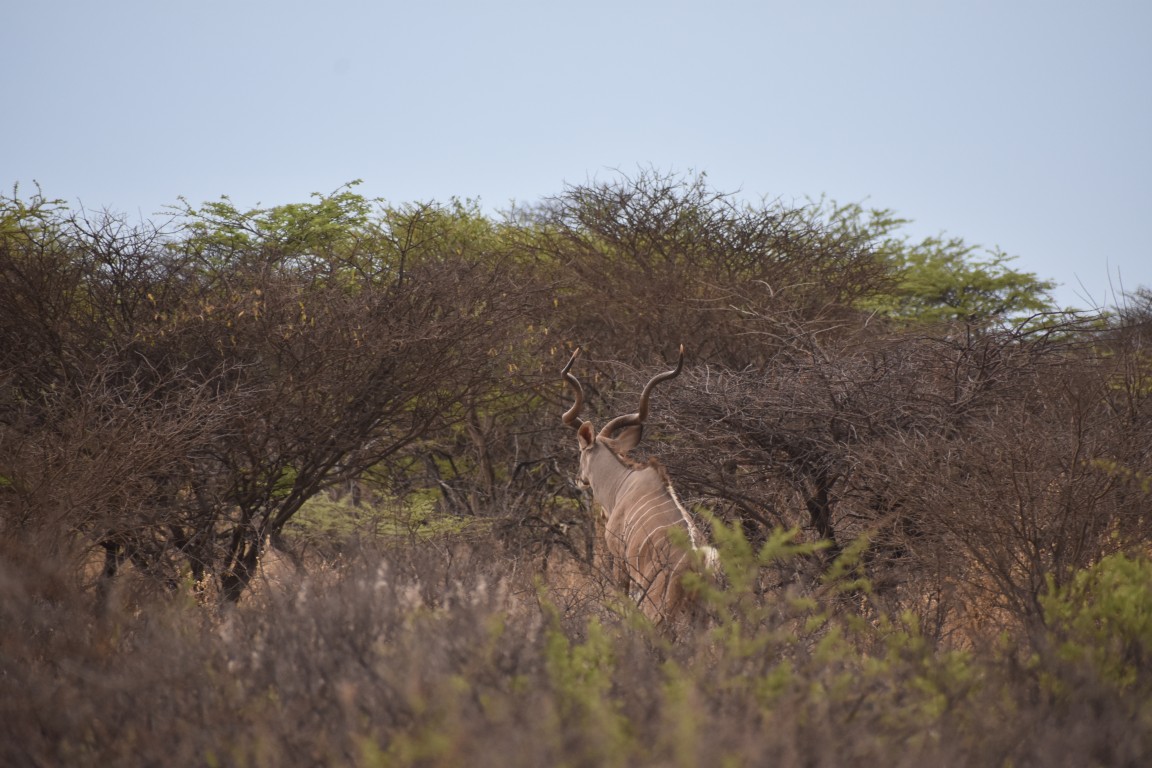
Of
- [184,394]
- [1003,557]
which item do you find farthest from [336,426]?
[1003,557]

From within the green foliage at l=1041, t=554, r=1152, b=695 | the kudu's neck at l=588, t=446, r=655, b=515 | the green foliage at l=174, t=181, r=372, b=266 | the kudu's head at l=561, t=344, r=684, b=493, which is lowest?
the green foliage at l=1041, t=554, r=1152, b=695

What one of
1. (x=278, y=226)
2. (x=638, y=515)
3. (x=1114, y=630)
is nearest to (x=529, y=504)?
(x=278, y=226)

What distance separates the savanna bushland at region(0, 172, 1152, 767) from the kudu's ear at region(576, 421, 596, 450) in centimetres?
62

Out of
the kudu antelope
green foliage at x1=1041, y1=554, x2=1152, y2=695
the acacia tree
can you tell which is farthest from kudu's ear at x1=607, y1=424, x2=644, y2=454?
green foliage at x1=1041, y1=554, x2=1152, y2=695

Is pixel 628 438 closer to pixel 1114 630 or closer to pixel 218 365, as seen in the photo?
pixel 218 365

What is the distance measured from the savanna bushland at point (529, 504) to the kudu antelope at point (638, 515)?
233 mm

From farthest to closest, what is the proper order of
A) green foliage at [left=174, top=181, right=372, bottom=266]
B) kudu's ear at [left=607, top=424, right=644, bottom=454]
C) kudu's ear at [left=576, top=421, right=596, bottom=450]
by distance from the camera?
green foliage at [left=174, top=181, right=372, bottom=266]
kudu's ear at [left=576, top=421, right=596, bottom=450]
kudu's ear at [left=607, top=424, right=644, bottom=454]

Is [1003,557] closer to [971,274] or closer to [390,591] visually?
[390,591]

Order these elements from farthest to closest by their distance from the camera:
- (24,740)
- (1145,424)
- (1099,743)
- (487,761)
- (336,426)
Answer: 1. (336,426)
2. (1145,424)
3. (24,740)
4. (1099,743)
5. (487,761)

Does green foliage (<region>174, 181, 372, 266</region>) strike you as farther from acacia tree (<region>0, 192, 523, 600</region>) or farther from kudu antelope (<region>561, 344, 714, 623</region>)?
kudu antelope (<region>561, 344, 714, 623</region>)

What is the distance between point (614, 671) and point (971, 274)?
2040 cm

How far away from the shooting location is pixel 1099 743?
336 cm

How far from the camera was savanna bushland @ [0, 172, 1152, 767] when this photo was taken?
3381 mm

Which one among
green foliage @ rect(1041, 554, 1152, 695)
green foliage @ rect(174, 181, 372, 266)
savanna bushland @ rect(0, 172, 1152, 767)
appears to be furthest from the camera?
green foliage @ rect(174, 181, 372, 266)
